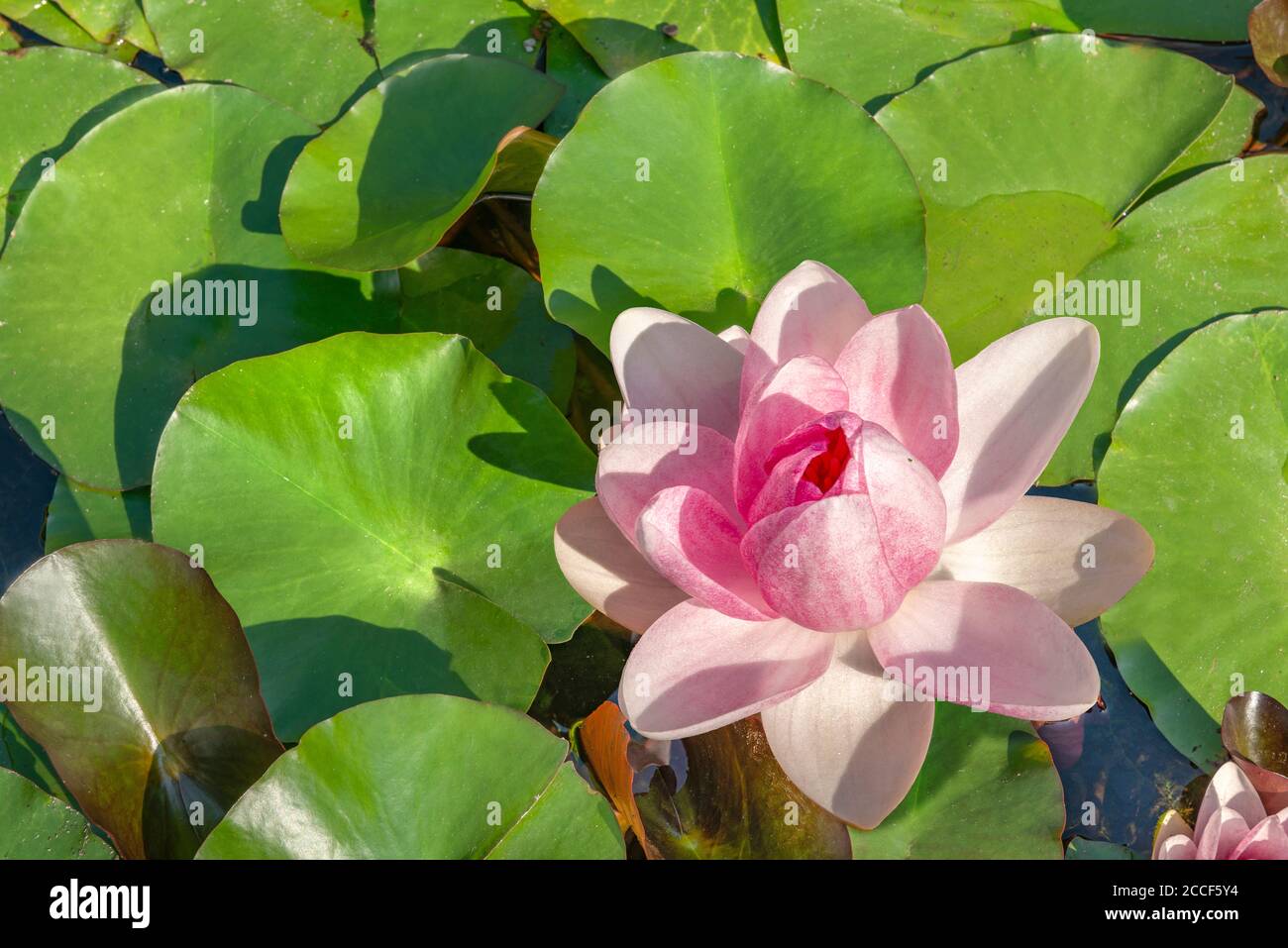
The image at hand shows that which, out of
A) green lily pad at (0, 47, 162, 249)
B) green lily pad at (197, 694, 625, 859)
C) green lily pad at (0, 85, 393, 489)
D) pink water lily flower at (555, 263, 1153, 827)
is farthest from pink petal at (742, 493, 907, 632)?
green lily pad at (0, 47, 162, 249)

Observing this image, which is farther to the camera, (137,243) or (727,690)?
(137,243)

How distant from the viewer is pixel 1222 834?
178cm

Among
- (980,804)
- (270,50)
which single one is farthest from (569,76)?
(980,804)

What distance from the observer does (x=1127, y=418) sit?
2143 millimetres

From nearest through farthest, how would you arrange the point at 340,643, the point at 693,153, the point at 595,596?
1. the point at 595,596
2. the point at 340,643
3. the point at 693,153

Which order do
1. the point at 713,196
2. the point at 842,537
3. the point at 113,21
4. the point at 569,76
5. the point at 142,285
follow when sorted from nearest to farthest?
1. the point at 842,537
2. the point at 713,196
3. the point at 142,285
4. the point at 569,76
5. the point at 113,21

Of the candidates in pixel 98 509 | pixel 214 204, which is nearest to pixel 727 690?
pixel 98 509

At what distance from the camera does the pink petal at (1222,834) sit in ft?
5.81

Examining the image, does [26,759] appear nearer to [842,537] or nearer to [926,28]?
[842,537]

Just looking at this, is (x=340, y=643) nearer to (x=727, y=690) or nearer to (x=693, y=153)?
(x=727, y=690)

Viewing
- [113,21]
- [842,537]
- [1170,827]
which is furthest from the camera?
[113,21]

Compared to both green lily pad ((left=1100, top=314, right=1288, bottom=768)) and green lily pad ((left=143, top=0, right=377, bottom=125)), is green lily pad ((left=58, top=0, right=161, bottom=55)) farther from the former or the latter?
green lily pad ((left=1100, top=314, right=1288, bottom=768))

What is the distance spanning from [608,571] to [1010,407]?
0.81m

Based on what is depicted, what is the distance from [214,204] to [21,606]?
1048 millimetres
